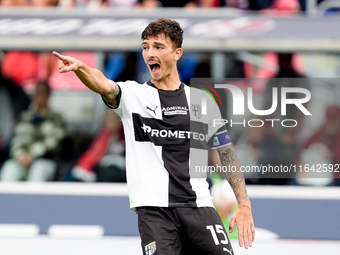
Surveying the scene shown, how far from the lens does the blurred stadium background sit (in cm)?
809

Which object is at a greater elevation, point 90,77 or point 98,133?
point 90,77

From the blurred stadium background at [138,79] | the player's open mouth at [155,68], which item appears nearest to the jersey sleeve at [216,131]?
the player's open mouth at [155,68]

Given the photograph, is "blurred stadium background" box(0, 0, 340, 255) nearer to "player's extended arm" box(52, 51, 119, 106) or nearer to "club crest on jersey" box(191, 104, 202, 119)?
"club crest on jersey" box(191, 104, 202, 119)

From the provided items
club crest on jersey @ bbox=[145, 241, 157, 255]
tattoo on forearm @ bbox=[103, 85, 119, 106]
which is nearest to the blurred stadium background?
tattoo on forearm @ bbox=[103, 85, 119, 106]

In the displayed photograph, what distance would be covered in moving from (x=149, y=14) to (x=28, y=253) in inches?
127

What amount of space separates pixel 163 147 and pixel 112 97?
418 mm

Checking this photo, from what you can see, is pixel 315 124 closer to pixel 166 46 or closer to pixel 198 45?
pixel 198 45

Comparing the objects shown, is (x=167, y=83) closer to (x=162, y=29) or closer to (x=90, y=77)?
(x=162, y=29)

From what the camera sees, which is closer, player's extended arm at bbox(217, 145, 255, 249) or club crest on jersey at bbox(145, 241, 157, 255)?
club crest on jersey at bbox(145, 241, 157, 255)

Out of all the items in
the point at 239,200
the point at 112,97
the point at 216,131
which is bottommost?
the point at 239,200

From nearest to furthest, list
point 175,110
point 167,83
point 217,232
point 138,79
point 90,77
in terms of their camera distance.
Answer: point 90,77, point 217,232, point 175,110, point 167,83, point 138,79

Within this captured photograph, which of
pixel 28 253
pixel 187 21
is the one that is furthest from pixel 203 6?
pixel 28 253

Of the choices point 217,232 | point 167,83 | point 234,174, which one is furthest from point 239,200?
point 167,83

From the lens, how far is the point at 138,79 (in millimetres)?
8086
